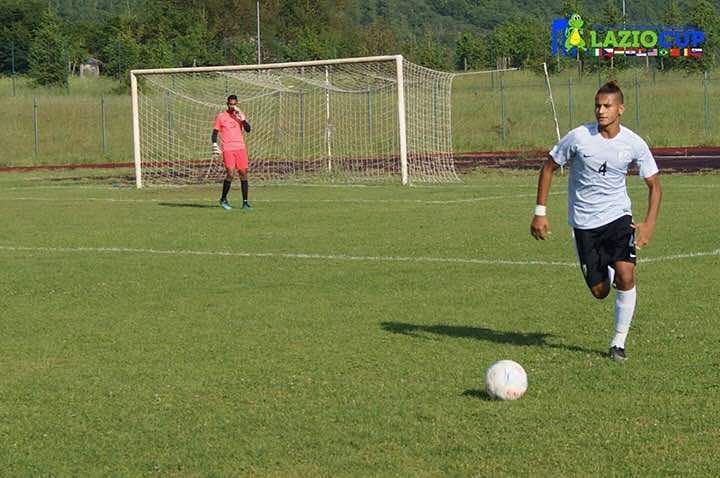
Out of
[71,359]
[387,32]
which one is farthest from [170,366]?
[387,32]

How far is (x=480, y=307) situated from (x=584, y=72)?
206 feet

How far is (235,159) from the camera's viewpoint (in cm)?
2388

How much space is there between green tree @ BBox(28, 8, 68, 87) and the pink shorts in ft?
138

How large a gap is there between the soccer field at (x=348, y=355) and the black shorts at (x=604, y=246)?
0.56m

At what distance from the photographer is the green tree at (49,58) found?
211ft

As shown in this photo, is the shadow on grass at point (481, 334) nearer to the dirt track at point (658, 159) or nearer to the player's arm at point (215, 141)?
the player's arm at point (215, 141)

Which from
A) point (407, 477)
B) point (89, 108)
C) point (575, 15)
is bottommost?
point (407, 477)

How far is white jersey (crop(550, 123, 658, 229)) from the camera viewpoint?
30.2 ft

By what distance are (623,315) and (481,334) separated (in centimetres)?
137

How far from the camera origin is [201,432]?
23.6ft

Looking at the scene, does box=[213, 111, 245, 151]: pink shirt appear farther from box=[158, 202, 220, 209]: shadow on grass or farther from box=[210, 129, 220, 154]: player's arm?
box=[158, 202, 220, 209]: shadow on grass

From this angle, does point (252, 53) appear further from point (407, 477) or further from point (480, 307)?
point (407, 477)

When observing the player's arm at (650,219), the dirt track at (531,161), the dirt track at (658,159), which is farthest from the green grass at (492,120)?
the player's arm at (650,219)

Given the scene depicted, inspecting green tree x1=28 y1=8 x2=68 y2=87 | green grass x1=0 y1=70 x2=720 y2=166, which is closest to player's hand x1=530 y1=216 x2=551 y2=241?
green grass x1=0 y1=70 x2=720 y2=166
